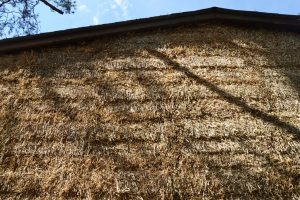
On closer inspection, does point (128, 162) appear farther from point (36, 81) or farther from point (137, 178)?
point (36, 81)

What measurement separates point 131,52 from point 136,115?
3.52ft

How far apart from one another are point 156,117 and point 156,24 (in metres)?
1.63

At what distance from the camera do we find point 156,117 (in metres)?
3.29

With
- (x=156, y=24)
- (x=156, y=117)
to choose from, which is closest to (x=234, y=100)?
(x=156, y=117)

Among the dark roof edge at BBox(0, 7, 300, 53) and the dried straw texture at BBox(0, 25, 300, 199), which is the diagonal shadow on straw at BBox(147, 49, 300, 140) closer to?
the dried straw texture at BBox(0, 25, 300, 199)

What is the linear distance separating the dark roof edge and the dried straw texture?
0.11 meters

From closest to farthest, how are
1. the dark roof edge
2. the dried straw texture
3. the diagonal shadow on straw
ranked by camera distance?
the dried straw texture
the diagonal shadow on straw
the dark roof edge

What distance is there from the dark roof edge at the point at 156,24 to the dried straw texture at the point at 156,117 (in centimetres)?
11

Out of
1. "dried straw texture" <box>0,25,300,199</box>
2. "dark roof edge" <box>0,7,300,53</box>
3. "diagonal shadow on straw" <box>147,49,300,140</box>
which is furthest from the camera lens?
"dark roof edge" <box>0,7,300,53</box>

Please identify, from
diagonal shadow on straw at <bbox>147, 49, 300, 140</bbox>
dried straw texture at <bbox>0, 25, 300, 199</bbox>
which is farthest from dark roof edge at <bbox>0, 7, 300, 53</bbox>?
diagonal shadow on straw at <bbox>147, 49, 300, 140</bbox>

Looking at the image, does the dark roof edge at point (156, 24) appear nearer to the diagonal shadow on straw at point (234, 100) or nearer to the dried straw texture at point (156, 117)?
the dried straw texture at point (156, 117)

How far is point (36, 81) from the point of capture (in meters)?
3.81

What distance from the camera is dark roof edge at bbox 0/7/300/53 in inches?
168

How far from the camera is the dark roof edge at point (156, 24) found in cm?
428
